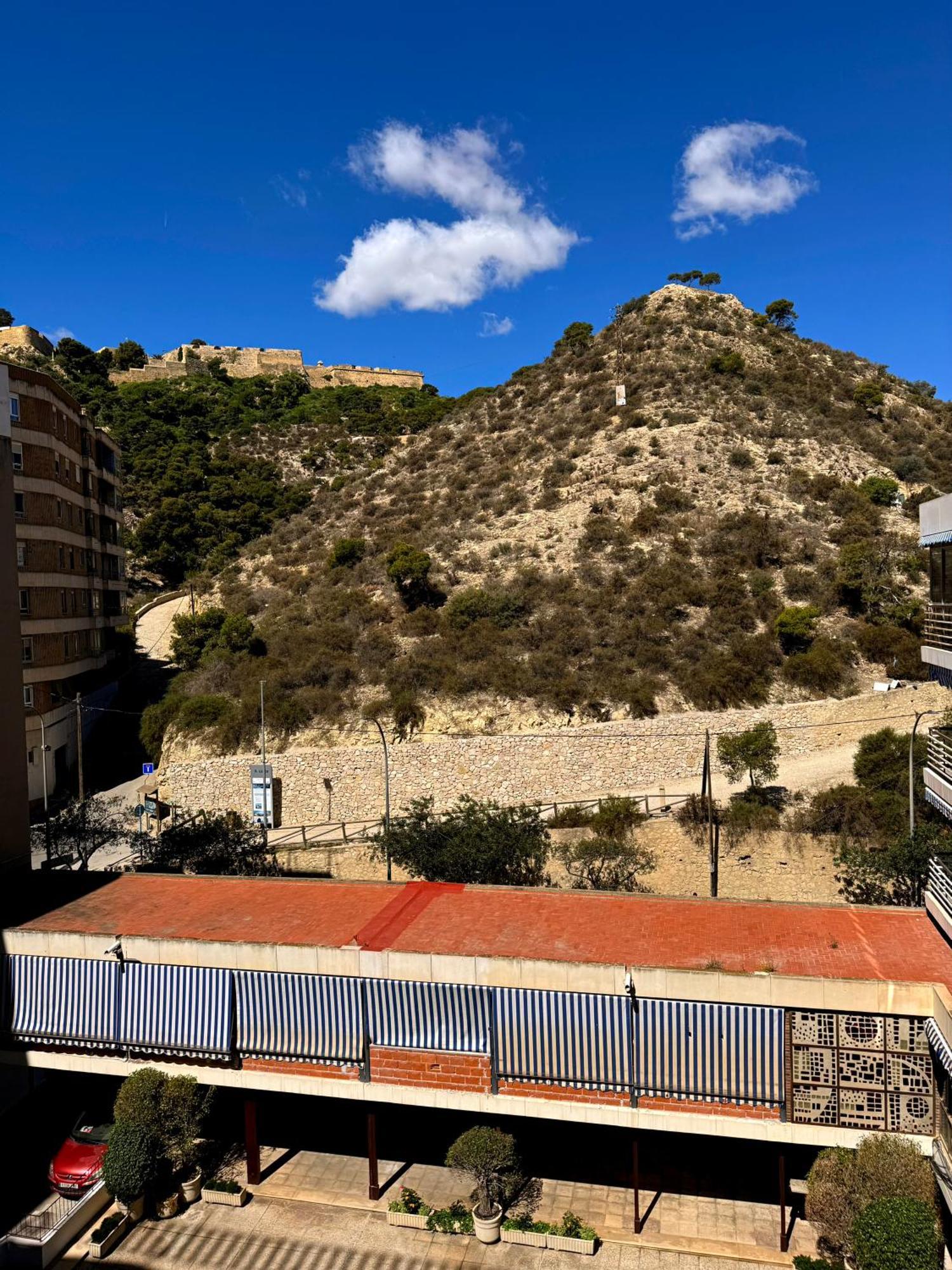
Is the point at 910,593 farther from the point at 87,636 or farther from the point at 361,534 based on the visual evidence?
the point at 87,636

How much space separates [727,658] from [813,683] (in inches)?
147

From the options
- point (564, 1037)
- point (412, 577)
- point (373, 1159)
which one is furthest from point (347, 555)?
point (564, 1037)

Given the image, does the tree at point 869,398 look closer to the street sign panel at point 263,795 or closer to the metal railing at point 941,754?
the metal railing at point 941,754

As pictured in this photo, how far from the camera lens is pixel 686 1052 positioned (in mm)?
11594

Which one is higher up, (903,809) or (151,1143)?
(903,809)

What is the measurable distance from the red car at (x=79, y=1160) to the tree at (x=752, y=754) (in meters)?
21.6

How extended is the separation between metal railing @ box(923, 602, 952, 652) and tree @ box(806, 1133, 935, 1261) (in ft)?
26.5

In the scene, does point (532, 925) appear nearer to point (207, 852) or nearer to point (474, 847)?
point (474, 847)

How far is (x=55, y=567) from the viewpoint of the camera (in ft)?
112

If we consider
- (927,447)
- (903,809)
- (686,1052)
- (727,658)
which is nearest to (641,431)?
(927,447)

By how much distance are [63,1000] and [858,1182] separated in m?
12.8

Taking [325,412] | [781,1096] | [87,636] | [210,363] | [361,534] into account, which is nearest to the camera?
[781,1096]

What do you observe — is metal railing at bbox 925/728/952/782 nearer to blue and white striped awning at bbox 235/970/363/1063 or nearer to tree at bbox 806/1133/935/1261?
tree at bbox 806/1133/935/1261

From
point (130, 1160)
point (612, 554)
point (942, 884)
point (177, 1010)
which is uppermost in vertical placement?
point (612, 554)
